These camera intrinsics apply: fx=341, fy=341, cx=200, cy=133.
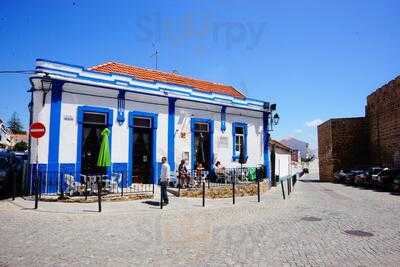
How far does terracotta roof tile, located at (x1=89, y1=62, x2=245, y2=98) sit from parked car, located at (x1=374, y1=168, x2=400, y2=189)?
447 inches

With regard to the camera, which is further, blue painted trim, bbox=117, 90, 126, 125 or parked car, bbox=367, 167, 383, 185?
parked car, bbox=367, 167, 383, 185

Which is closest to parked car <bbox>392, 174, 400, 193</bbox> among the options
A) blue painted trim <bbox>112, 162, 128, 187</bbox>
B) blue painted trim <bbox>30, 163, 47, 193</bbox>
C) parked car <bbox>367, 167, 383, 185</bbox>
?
parked car <bbox>367, 167, 383, 185</bbox>

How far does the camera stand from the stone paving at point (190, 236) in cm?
596

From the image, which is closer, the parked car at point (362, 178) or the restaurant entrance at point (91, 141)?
the restaurant entrance at point (91, 141)

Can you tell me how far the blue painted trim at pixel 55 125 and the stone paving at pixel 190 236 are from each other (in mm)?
2121

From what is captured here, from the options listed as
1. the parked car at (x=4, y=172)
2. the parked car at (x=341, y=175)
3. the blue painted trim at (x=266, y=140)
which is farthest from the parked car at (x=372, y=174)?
the parked car at (x=4, y=172)

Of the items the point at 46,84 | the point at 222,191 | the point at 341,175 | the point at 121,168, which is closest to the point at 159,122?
the point at 121,168

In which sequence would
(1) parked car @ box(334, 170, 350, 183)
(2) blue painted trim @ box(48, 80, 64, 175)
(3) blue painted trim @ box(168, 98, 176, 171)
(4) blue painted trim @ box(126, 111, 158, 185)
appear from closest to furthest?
(2) blue painted trim @ box(48, 80, 64, 175), (4) blue painted trim @ box(126, 111, 158, 185), (3) blue painted trim @ box(168, 98, 176, 171), (1) parked car @ box(334, 170, 350, 183)

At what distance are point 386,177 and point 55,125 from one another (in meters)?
20.2

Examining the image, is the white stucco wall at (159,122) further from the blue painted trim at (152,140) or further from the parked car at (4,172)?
the parked car at (4,172)

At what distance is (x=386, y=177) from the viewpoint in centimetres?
2234

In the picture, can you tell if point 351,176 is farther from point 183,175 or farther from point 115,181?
point 115,181

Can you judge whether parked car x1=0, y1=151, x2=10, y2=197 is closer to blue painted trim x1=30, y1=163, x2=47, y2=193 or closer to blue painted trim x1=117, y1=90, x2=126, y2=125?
blue painted trim x1=30, y1=163, x2=47, y2=193

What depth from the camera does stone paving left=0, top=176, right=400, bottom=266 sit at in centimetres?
596
